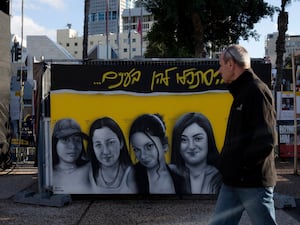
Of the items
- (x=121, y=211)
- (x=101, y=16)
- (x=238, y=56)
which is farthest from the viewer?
(x=101, y=16)

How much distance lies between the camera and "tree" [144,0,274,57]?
19819 millimetres

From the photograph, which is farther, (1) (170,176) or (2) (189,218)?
(1) (170,176)

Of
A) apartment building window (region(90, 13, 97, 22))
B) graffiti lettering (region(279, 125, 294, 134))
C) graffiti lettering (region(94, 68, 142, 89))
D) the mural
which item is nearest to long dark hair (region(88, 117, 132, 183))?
the mural

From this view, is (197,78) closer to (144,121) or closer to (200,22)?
(144,121)

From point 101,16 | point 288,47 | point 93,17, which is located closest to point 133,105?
point 288,47

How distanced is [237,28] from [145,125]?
16542 mm

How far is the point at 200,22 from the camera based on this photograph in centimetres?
2031

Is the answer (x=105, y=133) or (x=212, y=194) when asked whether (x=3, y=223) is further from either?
(x=212, y=194)

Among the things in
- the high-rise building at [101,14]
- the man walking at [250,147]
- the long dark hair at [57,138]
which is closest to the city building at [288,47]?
the long dark hair at [57,138]

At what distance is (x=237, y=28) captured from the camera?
74.3 ft

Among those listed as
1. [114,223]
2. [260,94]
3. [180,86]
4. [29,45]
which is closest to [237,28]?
[180,86]

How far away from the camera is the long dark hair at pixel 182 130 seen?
7.18m

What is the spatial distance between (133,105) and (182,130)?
821 millimetres

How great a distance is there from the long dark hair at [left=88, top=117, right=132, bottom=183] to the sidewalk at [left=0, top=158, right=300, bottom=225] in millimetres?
580
